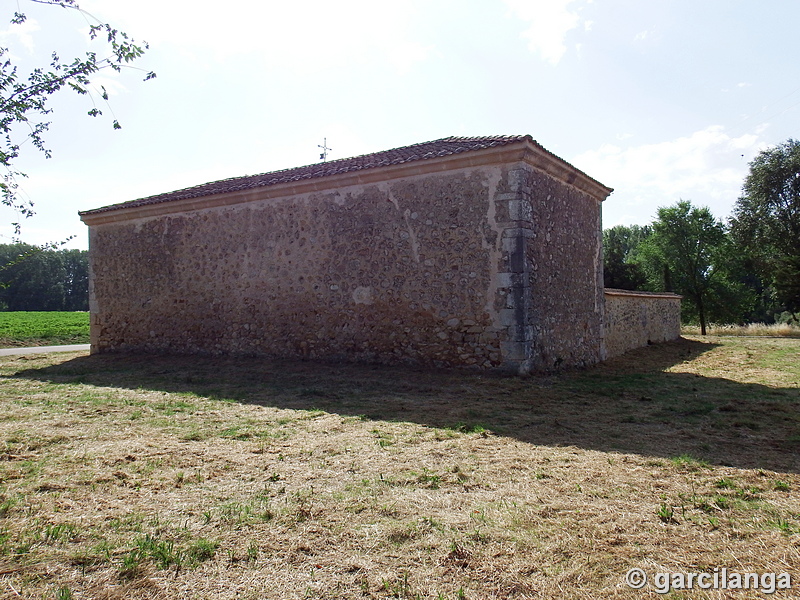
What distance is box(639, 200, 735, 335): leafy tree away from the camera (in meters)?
30.8

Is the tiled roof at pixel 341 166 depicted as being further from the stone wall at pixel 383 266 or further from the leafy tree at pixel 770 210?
the leafy tree at pixel 770 210

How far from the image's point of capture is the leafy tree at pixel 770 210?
2888 centimetres

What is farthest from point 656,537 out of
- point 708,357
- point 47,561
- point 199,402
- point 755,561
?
point 708,357

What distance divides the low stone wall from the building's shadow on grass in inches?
49.4

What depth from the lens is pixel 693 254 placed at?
31.2 metres

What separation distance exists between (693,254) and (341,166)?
27.4 metres

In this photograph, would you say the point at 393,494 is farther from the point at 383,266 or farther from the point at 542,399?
the point at 383,266

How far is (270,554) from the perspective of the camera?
2.62m

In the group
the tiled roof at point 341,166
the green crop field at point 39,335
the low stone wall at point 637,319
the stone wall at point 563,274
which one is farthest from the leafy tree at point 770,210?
the green crop field at point 39,335

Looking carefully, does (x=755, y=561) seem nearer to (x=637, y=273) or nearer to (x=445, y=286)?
(x=445, y=286)

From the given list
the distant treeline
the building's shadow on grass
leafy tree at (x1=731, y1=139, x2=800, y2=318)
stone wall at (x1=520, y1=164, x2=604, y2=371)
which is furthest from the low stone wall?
the distant treeline

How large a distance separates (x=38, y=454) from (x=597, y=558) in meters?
4.30

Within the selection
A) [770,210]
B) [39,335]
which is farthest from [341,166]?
[770,210]

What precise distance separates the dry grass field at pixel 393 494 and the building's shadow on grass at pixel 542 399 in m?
0.05
